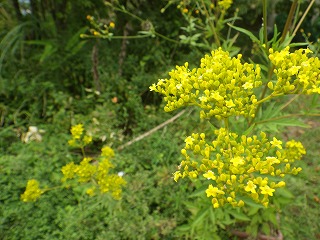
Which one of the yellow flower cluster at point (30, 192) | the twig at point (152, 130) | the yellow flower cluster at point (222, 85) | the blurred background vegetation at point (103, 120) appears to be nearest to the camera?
the yellow flower cluster at point (222, 85)

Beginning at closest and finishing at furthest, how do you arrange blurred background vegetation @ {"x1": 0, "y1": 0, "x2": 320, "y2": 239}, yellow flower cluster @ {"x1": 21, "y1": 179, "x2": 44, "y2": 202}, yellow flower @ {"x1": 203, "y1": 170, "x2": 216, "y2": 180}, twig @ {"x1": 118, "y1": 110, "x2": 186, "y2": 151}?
1. yellow flower @ {"x1": 203, "y1": 170, "x2": 216, "y2": 180}
2. yellow flower cluster @ {"x1": 21, "y1": 179, "x2": 44, "y2": 202}
3. blurred background vegetation @ {"x1": 0, "y1": 0, "x2": 320, "y2": 239}
4. twig @ {"x1": 118, "y1": 110, "x2": 186, "y2": 151}

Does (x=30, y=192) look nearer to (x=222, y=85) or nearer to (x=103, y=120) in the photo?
(x=103, y=120)

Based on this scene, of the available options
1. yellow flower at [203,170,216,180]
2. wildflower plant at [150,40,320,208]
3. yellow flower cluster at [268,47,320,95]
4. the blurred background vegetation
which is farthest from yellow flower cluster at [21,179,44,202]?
yellow flower cluster at [268,47,320,95]

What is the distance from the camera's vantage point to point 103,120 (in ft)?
12.2

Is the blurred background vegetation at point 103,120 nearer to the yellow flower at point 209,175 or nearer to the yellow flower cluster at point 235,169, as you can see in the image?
the yellow flower cluster at point 235,169

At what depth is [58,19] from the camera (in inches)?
183

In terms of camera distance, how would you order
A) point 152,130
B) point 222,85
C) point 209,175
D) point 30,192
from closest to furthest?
point 209,175 < point 222,85 < point 30,192 < point 152,130

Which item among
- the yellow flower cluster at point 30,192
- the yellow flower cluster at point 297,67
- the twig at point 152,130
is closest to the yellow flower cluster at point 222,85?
the yellow flower cluster at point 297,67

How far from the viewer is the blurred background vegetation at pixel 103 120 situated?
106 inches

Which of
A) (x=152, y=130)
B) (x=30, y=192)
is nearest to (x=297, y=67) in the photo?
(x=30, y=192)

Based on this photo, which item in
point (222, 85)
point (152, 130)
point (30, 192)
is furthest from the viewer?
point (152, 130)

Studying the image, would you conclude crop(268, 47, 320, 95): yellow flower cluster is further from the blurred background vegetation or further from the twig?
the twig

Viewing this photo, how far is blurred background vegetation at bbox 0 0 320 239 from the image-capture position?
2.69 meters

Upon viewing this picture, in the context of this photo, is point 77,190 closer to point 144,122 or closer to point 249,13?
point 144,122
